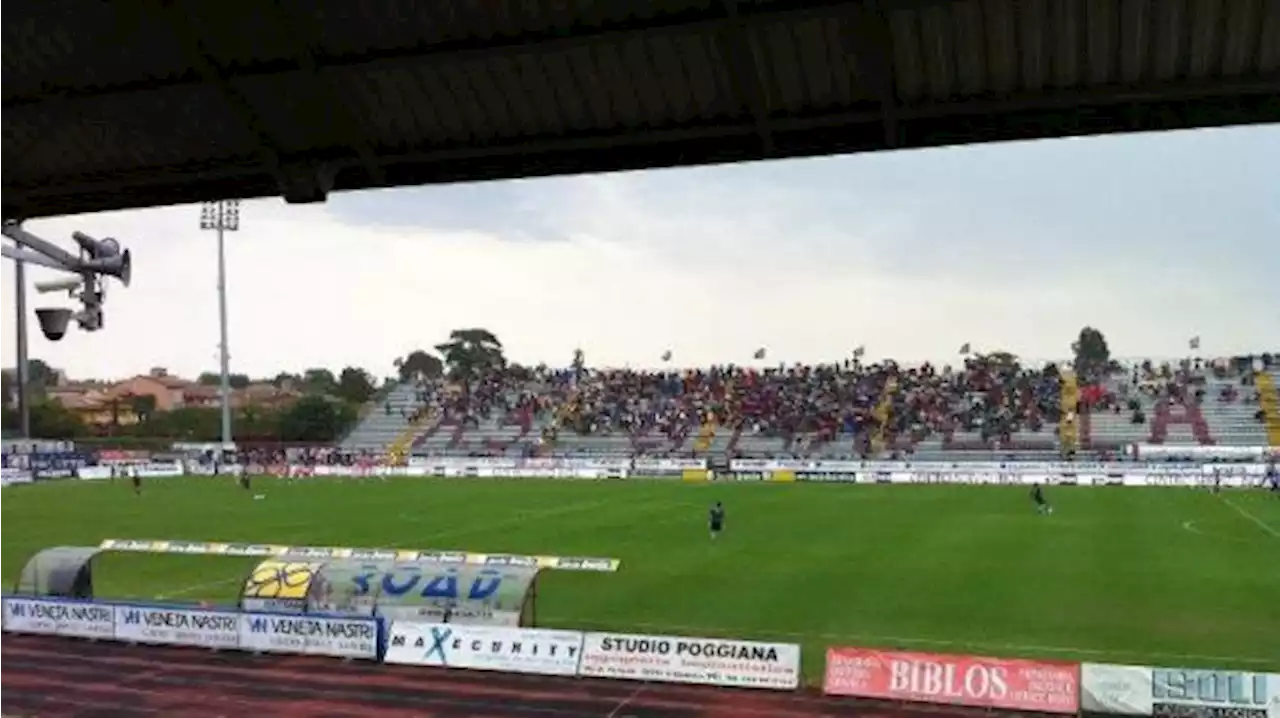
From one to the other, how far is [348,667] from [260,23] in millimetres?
16332

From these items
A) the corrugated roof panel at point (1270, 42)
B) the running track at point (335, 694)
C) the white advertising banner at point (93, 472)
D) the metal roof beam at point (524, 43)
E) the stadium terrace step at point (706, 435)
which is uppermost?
the metal roof beam at point (524, 43)

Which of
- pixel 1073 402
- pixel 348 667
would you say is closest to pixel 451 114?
pixel 348 667

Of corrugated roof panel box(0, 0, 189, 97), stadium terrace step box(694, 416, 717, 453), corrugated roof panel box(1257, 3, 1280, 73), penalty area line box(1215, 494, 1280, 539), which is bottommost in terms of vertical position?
penalty area line box(1215, 494, 1280, 539)

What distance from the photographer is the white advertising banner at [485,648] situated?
70.5 ft

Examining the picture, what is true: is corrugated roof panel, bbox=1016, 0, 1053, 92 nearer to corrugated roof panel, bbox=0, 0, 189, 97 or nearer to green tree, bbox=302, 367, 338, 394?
corrugated roof panel, bbox=0, 0, 189, 97

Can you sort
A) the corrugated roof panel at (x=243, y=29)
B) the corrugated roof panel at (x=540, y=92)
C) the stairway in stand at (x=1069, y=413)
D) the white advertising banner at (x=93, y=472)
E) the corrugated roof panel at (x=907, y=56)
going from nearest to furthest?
the corrugated roof panel at (x=907, y=56)
the corrugated roof panel at (x=243, y=29)
the corrugated roof panel at (x=540, y=92)
the white advertising banner at (x=93, y=472)
the stairway in stand at (x=1069, y=413)

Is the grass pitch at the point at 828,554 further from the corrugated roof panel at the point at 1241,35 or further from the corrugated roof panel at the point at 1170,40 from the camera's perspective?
the corrugated roof panel at the point at 1241,35

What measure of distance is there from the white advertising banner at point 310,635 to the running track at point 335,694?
30 centimetres

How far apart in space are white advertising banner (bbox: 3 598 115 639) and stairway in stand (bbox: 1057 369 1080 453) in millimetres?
61656

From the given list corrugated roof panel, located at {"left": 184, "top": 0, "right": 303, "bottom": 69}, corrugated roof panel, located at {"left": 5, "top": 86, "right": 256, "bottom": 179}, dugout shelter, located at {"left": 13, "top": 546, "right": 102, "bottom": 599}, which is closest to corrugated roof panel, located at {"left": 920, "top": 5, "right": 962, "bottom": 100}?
corrugated roof panel, located at {"left": 184, "top": 0, "right": 303, "bottom": 69}

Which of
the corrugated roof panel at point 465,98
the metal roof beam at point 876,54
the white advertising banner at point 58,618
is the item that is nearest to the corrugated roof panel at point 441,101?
the corrugated roof panel at point 465,98

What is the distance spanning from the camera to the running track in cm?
1920

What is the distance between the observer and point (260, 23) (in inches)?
313

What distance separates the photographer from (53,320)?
9203mm
